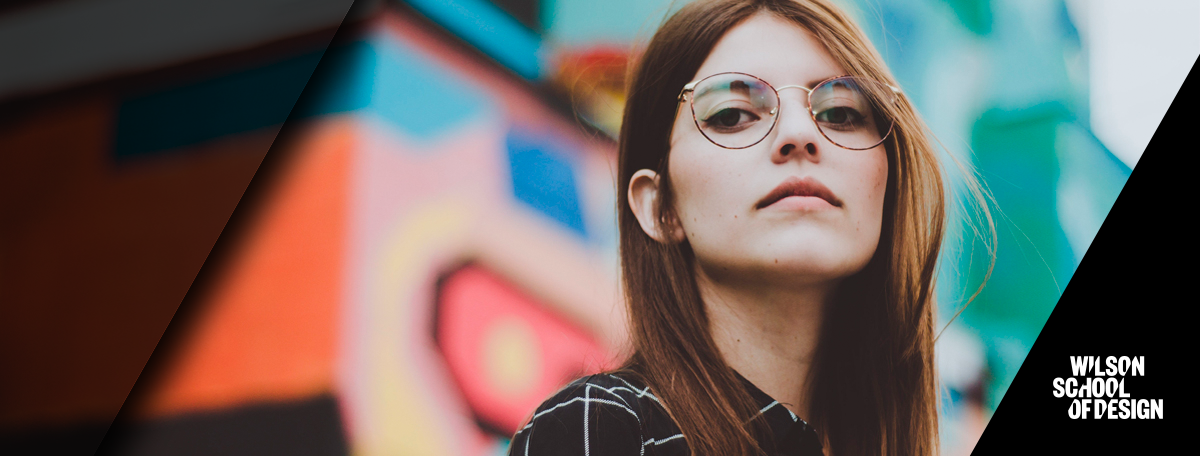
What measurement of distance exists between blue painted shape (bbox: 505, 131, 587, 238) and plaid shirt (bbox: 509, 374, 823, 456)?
35 cm

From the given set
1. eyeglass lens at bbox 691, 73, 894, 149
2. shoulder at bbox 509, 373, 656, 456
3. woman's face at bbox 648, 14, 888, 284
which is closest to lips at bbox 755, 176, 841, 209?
woman's face at bbox 648, 14, 888, 284

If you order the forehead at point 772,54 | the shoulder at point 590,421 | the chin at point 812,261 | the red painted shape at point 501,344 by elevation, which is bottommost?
the shoulder at point 590,421

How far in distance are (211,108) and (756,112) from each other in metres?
1.31

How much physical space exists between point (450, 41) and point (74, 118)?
1.18 m

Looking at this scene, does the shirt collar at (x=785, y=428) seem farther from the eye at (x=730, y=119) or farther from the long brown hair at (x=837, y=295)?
the eye at (x=730, y=119)

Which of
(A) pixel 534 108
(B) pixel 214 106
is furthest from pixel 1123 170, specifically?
(B) pixel 214 106

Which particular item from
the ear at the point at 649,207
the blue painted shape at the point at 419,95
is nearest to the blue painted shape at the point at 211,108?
the blue painted shape at the point at 419,95

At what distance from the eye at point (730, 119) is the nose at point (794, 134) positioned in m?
0.06

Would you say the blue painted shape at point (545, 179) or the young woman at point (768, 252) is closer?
the young woman at point (768, 252)

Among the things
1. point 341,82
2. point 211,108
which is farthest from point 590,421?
point 211,108

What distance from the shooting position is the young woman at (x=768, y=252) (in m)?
1.62

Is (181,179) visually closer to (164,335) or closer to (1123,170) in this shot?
(164,335)

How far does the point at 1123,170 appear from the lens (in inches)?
75.5

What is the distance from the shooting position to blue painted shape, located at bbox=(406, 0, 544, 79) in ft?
6.05
